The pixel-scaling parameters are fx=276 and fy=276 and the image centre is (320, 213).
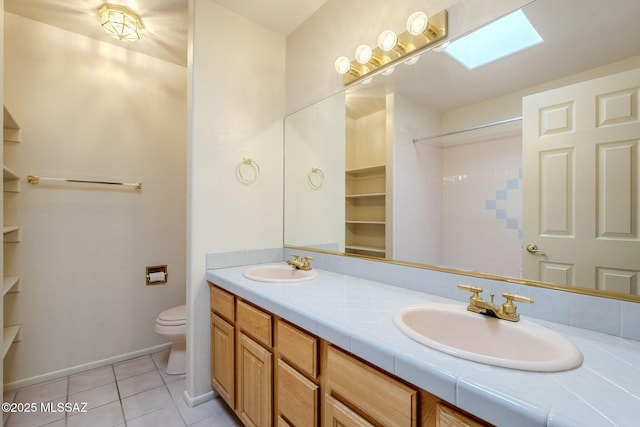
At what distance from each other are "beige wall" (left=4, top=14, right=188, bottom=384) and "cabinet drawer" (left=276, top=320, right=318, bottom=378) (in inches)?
68.7

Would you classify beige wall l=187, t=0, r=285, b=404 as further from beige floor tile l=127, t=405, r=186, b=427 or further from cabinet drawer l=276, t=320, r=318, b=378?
cabinet drawer l=276, t=320, r=318, b=378

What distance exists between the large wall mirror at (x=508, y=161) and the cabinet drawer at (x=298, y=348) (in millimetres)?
636

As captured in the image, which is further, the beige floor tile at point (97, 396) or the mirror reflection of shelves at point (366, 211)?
the beige floor tile at point (97, 396)

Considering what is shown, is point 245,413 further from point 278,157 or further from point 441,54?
point 441,54

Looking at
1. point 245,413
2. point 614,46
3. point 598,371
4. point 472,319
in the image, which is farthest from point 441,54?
point 245,413

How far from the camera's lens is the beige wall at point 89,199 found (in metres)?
1.90

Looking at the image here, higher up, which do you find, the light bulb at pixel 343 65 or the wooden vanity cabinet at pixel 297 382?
the light bulb at pixel 343 65

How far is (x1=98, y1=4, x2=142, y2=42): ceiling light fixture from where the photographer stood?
178 centimetres

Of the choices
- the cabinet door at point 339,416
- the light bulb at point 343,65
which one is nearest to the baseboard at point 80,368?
the cabinet door at point 339,416

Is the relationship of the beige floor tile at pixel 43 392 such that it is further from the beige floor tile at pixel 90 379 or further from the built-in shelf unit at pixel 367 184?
the built-in shelf unit at pixel 367 184

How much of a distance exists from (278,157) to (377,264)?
3.69ft

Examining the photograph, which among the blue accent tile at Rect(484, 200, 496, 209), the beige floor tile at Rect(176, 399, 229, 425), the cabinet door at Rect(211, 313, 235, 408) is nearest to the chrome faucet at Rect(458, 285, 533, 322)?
the blue accent tile at Rect(484, 200, 496, 209)

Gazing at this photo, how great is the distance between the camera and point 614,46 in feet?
Result: 2.85

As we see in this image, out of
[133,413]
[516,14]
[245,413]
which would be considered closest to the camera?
[516,14]
